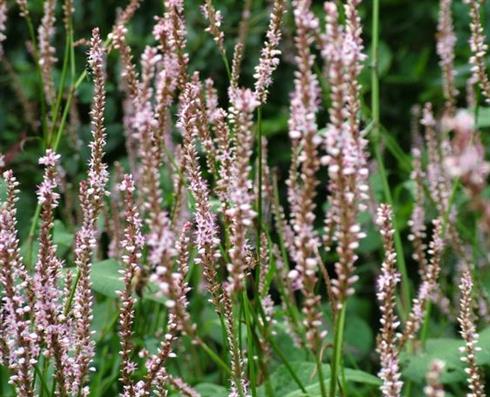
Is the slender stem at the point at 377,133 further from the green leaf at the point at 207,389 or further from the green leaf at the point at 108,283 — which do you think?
the green leaf at the point at 108,283

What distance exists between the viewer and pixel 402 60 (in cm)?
529

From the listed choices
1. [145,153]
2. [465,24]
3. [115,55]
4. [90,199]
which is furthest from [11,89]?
[145,153]

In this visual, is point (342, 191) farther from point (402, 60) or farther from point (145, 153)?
point (402, 60)

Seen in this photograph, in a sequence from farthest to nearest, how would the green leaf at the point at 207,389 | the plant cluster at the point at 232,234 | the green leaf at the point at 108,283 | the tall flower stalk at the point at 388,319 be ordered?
the green leaf at the point at 207,389 < the green leaf at the point at 108,283 < the tall flower stalk at the point at 388,319 < the plant cluster at the point at 232,234

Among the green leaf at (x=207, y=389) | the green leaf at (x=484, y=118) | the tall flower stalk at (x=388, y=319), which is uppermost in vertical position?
the green leaf at (x=484, y=118)

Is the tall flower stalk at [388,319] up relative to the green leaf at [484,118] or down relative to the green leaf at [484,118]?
down

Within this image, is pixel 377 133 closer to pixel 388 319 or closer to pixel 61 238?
pixel 61 238

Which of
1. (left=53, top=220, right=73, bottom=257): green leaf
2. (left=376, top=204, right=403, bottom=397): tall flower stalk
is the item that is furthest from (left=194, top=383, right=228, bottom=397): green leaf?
(left=376, top=204, right=403, bottom=397): tall flower stalk

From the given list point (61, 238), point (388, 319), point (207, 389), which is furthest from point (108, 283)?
point (388, 319)

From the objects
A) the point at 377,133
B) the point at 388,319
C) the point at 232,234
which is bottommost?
the point at 388,319

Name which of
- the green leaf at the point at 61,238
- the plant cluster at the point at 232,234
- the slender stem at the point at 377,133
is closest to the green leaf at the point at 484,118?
the plant cluster at the point at 232,234

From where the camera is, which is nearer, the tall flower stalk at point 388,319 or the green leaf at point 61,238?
the tall flower stalk at point 388,319

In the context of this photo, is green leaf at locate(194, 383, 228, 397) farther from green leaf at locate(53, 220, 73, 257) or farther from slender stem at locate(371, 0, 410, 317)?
slender stem at locate(371, 0, 410, 317)

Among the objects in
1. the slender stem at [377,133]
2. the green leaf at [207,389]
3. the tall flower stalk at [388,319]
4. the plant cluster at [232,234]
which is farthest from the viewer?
the slender stem at [377,133]
